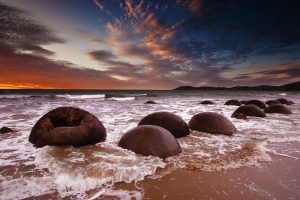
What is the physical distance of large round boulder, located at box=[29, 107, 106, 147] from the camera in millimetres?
4770

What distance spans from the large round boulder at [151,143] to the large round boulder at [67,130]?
2.71 ft

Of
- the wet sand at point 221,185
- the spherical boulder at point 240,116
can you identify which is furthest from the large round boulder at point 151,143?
the spherical boulder at point 240,116

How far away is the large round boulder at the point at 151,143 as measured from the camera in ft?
13.7

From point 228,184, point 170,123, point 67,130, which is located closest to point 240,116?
point 170,123

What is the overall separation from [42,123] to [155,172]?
2823mm

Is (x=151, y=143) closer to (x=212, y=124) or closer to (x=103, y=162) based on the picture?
Answer: (x=103, y=162)

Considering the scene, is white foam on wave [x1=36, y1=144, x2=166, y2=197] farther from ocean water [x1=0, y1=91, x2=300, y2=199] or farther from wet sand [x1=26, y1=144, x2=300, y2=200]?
wet sand [x1=26, y1=144, x2=300, y2=200]

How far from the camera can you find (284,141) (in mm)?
5605

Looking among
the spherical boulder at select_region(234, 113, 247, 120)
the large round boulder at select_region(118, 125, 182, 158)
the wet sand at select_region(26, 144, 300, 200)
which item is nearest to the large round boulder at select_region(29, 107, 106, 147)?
the large round boulder at select_region(118, 125, 182, 158)

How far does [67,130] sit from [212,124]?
3.66 meters

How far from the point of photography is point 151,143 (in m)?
4.23

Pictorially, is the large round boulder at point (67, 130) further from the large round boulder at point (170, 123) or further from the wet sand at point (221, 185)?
the wet sand at point (221, 185)

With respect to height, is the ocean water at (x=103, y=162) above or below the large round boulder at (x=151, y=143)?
below

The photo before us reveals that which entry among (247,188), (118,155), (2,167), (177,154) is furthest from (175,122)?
(2,167)
